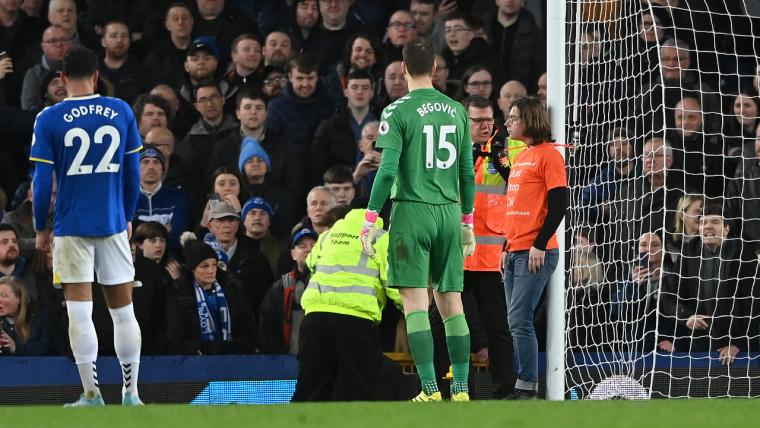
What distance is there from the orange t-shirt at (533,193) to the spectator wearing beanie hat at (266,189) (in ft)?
9.66

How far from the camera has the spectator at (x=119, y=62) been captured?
10.5m

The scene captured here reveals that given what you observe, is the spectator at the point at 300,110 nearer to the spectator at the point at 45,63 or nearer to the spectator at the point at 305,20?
the spectator at the point at 305,20

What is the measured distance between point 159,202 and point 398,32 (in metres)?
2.37

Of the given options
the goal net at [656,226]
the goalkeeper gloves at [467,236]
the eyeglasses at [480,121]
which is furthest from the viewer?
the goal net at [656,226]

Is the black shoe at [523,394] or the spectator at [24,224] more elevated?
the spectator at [24,224]

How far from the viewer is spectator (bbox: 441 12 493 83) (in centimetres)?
1056

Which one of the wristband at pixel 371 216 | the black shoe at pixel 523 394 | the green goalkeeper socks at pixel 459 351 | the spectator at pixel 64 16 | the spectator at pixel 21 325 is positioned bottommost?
the black shoe at pixel 523 394

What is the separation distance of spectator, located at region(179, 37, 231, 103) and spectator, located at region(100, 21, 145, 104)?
352mm

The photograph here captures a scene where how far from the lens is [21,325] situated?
945 centimetres

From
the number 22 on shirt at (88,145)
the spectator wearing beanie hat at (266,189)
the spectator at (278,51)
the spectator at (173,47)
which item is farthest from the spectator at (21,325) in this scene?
the number 22 on shirt at (88,145)

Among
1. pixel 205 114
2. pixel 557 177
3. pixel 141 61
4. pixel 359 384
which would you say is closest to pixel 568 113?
pixel 557 177

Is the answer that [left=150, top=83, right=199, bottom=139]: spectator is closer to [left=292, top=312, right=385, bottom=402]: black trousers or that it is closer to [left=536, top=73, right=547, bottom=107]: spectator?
[left=536, top=73, right=547, bottom=107]: spectator

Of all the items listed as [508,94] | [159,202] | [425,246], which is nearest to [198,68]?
[159,202]

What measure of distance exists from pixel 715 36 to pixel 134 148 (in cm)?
601
